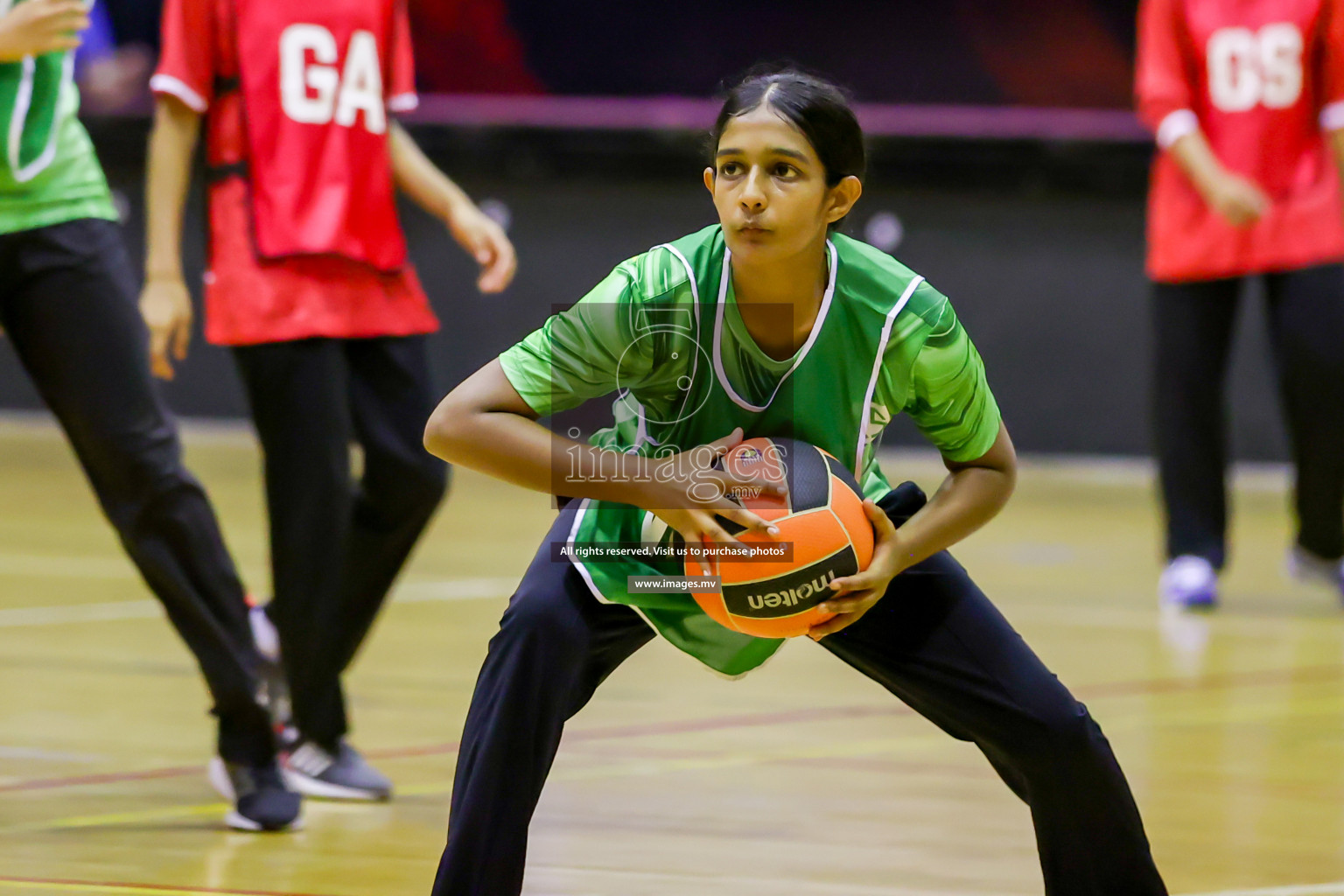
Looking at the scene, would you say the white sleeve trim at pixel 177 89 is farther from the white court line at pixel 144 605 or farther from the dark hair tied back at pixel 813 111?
the white court line at pixel 144 605

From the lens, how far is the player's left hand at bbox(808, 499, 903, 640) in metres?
2.32

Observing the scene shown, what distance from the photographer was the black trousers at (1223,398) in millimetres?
5371

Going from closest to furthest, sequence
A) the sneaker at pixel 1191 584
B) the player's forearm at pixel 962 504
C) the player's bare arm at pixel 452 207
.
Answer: the player's forearm at pixel 962 504 < the player's bare arm at pixel 452 207 < the sneaker at pixel 1191 584

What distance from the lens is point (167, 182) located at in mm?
3381

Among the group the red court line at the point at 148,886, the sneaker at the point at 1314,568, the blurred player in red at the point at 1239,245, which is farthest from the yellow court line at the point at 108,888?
the sneaker at the point at 1314,568

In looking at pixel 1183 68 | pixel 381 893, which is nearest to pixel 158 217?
pixel 381 893

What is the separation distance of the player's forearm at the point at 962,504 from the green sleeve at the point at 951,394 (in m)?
0.02

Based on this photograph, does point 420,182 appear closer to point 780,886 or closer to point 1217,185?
point 780,886

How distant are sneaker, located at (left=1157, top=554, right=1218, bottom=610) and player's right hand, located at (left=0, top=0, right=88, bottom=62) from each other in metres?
3.81

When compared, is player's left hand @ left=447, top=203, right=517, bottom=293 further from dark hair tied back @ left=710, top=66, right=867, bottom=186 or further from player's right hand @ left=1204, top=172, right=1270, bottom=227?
player's right hand @ left=1204, top=172, right=1270, bottom=227

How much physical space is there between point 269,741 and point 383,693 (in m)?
1.09

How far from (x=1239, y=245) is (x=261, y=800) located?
3.57m

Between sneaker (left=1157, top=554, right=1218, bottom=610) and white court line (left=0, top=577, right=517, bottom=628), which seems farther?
sneaker (left=1157, top=554, right=1218, bottom=610)

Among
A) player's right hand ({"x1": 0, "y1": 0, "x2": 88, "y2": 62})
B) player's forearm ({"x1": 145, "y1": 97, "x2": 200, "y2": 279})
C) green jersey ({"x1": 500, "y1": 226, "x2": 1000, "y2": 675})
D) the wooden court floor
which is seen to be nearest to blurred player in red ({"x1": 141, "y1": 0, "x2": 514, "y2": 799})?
player's forearm ({"x1": 145, "y1": 97, "x2": 200, "y2": 279})
